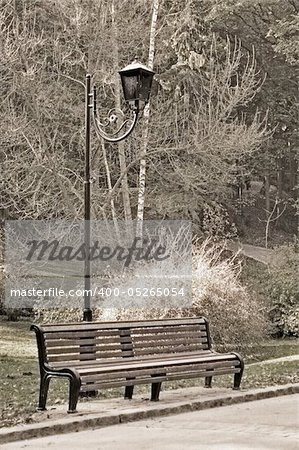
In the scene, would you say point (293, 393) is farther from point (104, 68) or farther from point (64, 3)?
point (64, 3)

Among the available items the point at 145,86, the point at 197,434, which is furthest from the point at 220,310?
the point at 197,434

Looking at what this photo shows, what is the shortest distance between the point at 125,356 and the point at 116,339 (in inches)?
8.7

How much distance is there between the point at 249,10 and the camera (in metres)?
36.0

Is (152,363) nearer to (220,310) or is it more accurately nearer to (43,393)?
(43,393)

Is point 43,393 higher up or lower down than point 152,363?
lower down

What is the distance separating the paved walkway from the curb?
0.35 ft

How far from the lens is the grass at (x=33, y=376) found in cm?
880

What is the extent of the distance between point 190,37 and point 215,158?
576 centimetres

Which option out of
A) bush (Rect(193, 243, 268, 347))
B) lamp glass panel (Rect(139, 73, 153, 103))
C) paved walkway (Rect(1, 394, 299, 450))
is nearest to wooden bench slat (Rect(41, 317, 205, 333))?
paved walkway (Rect(1, 394, 299, 450))

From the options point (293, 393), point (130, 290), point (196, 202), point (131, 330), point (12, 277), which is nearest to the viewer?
point (131, 330)

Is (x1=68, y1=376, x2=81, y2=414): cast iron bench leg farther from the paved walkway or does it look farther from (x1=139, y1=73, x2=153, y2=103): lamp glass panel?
(x1=139, y1=73, x2=153, y2=103): lamp glass panel

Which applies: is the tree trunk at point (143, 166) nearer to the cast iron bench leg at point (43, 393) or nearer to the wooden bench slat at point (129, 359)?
the wooden bench slat at point (129, 359)

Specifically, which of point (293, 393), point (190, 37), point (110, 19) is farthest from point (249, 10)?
point (293, 393)

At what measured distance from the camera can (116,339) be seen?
9.20 metres
